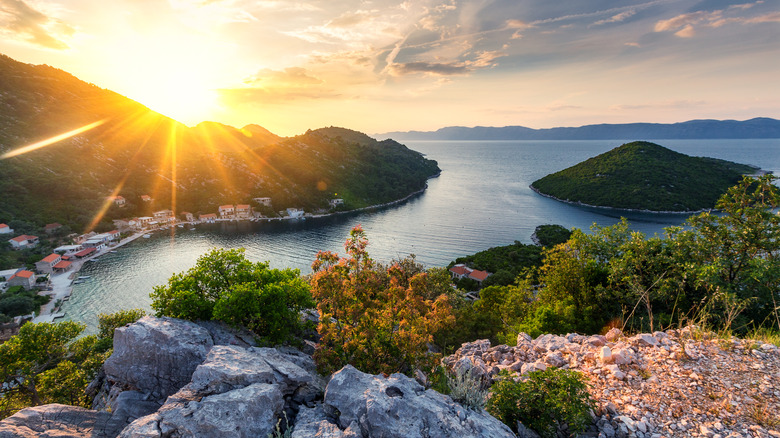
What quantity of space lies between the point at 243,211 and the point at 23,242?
5043cm

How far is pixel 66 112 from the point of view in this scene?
12625cm

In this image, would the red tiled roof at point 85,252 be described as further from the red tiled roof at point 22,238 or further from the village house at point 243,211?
the village house at point 243,211

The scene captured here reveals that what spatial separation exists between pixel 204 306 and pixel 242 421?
23.5ft

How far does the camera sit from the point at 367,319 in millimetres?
9633

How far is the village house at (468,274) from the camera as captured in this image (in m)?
55.8

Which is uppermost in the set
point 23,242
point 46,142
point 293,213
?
point 46,142

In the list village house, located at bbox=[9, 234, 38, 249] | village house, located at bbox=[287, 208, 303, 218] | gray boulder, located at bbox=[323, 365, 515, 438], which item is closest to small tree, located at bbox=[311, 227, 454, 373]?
gray boulder, located at bbox=[323, 365, 515, 438]

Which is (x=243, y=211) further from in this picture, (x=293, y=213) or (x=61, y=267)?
(x=61, y=267)

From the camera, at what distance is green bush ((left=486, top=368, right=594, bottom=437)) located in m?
7.26

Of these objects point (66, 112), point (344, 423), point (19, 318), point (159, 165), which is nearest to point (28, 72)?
point (66, 112)

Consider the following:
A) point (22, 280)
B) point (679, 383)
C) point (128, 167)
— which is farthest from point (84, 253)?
point (679, 383)

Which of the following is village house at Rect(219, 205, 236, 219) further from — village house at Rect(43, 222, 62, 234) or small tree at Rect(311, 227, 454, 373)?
small tree at Rect(311, 227, 454, 373)

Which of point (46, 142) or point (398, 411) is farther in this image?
point (46, 142)

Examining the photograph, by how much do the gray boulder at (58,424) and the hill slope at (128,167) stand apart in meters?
98.9
